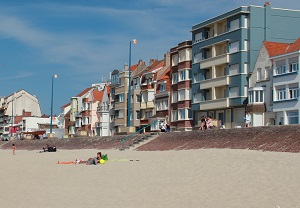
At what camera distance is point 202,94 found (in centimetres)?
5931

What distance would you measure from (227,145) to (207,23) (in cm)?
2784

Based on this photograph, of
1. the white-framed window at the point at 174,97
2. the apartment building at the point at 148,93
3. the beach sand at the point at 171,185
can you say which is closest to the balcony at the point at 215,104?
the white-framed window at the point at 174,97

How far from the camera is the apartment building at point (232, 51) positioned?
2089 inches

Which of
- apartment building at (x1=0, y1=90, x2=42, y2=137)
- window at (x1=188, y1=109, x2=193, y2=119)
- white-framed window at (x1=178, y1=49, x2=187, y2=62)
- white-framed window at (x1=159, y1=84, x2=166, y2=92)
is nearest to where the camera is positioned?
window at (x1=188, y1=109, x2=193, y2=119)

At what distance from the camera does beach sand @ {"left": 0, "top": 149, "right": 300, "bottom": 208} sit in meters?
14.4

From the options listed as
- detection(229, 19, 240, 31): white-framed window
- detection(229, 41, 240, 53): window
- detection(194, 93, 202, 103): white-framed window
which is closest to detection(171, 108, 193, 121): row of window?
detection(194, 93, 202, 103): white-framed window

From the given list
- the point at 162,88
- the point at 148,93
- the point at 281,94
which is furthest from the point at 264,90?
the point at 148,93

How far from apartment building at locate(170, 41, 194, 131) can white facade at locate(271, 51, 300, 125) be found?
14968 mm

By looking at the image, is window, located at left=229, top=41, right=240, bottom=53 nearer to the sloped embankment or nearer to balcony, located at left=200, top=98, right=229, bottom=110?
balcony, located at left=200, top=98, right=229, bottom=110

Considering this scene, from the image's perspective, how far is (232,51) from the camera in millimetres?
54531

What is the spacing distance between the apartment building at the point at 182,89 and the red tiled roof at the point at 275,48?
1370 centimetres

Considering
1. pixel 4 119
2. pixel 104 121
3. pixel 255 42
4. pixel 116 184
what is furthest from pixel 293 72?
pixel 4 119

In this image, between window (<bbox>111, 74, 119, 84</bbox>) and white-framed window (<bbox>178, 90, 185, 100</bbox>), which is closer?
white-framed window (<bbox>178, 90, 185, 100</bbox>)

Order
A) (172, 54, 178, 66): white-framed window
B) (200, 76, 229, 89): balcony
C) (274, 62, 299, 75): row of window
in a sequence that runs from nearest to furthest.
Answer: (274, 62, 299, 75): row of window < (200, 76, 229, 89): balcony < (172, 54, 178, 66): white-framed window
